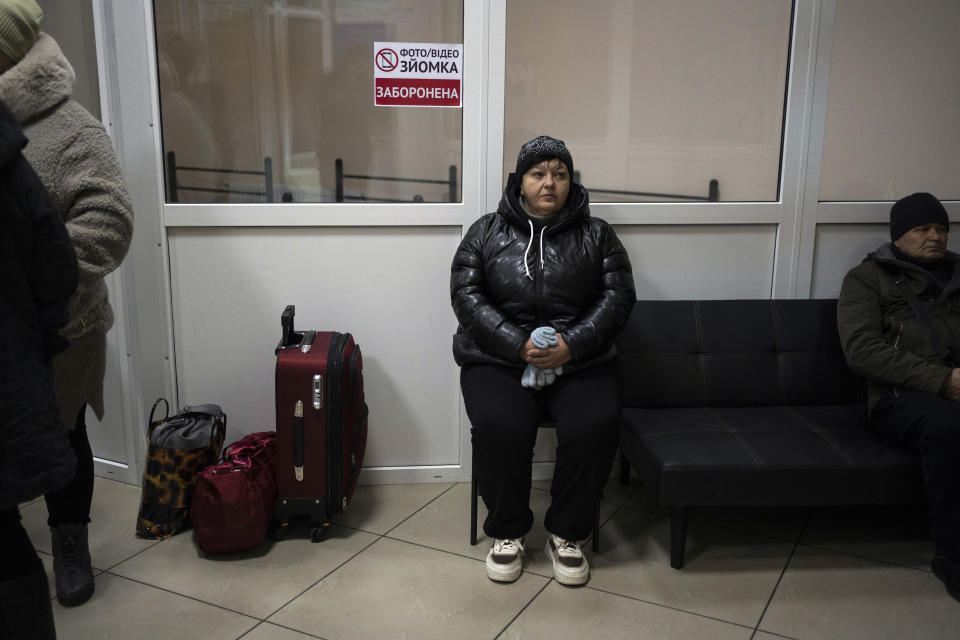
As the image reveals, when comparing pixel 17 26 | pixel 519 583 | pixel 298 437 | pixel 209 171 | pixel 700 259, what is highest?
pixel 17 26

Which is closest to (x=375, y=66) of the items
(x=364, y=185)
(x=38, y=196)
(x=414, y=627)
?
(x=364, y=185)

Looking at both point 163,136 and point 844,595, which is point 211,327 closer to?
point 163,136

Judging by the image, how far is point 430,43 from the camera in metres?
2.73

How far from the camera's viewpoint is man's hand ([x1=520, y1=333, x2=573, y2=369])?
2342mm

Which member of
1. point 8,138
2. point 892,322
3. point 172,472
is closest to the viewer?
point 8,138

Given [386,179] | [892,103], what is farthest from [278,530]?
[892,103]

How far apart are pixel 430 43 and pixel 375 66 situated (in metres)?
0.22

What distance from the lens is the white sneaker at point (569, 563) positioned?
2.28m

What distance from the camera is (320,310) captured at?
9.39 feet

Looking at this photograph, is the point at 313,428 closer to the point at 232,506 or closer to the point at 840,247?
the point at 232,506

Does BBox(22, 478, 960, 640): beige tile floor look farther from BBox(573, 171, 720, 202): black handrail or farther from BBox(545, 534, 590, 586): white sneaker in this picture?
BBox(573, 171, 720, 202): black handrail

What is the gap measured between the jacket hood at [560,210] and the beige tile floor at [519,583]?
3.53 feet

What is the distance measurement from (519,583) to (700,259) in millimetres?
1460

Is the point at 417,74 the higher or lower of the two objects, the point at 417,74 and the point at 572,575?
the higher
